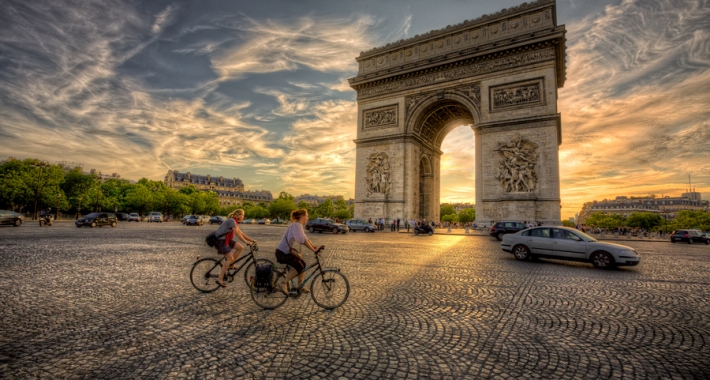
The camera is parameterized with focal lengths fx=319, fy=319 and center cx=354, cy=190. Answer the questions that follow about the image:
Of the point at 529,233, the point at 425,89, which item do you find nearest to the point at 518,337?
the point at 529,233

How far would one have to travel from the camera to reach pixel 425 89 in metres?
30.1

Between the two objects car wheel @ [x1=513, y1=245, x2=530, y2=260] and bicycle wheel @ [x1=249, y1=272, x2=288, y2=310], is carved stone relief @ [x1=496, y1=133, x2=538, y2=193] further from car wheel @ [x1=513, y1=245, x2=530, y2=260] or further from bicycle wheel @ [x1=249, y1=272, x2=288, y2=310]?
bicycle wheel @ [x1=249, y1=272, x2=288, y2=310]

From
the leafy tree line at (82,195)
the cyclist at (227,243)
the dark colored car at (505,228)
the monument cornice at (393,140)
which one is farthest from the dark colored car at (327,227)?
the leafy tree line at (82,195)

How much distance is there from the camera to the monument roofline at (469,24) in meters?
25.1

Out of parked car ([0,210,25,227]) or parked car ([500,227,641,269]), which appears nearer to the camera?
parked car ([500,227,641,269])

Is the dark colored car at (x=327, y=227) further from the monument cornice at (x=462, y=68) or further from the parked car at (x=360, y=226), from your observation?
the monument cornice at (x=462, y=68)

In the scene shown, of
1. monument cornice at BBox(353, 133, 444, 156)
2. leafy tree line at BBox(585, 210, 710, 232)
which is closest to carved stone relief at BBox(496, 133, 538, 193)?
monument cornice at BBox(353, 133, 444, 156)

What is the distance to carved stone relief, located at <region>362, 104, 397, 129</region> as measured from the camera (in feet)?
103

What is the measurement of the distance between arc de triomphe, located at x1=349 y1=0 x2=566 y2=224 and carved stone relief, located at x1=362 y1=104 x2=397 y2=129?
4.1 inches

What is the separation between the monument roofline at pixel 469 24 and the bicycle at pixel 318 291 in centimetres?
2925

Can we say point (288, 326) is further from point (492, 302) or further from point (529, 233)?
point (529, 233)

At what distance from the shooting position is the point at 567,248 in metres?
10.2

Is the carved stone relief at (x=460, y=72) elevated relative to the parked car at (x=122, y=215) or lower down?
elevated

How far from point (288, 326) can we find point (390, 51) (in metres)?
32.6
